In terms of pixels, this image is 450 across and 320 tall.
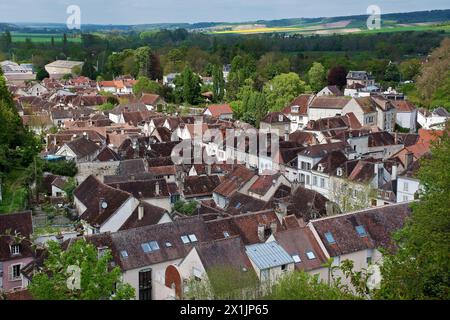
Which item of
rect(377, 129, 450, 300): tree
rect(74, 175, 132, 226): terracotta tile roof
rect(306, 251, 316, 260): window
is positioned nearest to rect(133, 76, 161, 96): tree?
rect(74, 175, 132, 226): terracotta tile roof

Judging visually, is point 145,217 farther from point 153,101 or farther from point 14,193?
point 153,101

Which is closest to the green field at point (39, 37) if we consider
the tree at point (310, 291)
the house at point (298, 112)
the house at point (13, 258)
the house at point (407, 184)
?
the house at point (298, 112)

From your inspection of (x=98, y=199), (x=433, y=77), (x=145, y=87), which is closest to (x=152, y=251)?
(x=98, y=199)

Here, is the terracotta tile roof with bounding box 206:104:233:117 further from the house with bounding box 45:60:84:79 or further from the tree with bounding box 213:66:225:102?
the house with bounding box 45:60:84:79

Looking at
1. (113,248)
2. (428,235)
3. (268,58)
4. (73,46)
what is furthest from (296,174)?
(73,46)

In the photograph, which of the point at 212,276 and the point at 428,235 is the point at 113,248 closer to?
the point at 212,276

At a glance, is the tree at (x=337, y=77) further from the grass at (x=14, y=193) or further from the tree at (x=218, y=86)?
the grass at (x=14, y=193)
